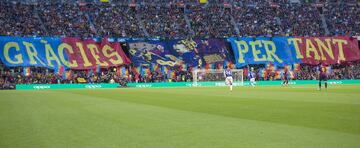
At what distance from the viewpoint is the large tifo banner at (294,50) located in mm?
64688

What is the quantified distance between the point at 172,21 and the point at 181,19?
1873mm

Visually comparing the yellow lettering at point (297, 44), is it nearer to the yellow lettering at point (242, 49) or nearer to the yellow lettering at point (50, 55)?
the yellow lettering at point (242, 49)

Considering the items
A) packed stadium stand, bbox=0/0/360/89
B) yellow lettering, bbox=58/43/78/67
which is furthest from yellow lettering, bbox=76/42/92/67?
packed stadium stand, bbox=0/0/360/89

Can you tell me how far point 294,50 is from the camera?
6644cm

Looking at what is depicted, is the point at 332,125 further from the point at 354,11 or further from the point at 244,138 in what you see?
the point at 354,11

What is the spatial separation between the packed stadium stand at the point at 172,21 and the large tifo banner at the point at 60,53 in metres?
1.04

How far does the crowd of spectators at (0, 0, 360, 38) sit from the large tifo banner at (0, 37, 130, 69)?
1940 mm

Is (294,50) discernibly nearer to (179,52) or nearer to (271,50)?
(271,50)

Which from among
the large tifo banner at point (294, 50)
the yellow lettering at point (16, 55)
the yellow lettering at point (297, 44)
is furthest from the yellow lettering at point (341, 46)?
the yellow lettering at point (16, 55)

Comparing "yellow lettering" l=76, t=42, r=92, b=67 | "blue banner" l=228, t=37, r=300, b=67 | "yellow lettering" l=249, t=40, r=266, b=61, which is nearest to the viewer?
"yellow lettering" l=76, t=42, r=92, b=67

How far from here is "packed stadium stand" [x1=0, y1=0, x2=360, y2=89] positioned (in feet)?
193

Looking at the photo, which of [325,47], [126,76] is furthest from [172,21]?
[325,47]

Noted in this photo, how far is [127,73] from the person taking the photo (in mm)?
57594

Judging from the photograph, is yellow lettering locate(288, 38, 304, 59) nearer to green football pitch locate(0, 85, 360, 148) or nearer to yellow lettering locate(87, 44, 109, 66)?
yellow lettering locate(87, 44, 109, 66)
